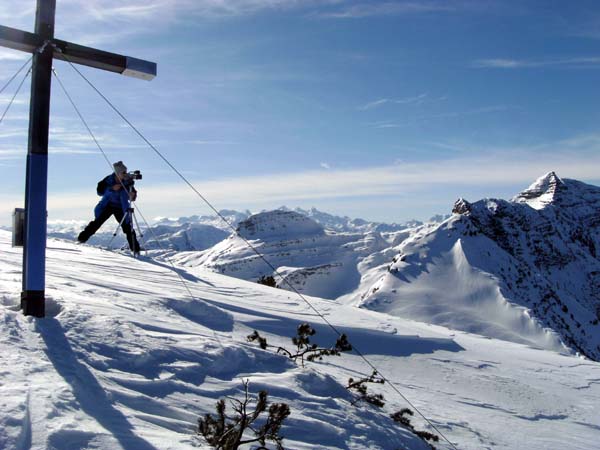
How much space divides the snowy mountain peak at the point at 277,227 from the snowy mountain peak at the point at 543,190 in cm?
7581

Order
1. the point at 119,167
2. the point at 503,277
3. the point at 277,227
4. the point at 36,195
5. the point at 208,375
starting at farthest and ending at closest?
1. the point at 277,227
2. the point at 503,277
3. the point at 119,167
4. the point at 36,195
5. the point at 208,375

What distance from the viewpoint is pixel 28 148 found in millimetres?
4984

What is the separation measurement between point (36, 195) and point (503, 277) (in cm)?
8497

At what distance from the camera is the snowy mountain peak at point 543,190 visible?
153125 mm

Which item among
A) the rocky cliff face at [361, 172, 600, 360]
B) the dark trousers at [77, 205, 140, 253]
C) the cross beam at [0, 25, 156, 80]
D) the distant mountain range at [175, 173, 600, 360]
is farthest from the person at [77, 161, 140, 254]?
the rocky cliff face at [361, 172, 600, 360]

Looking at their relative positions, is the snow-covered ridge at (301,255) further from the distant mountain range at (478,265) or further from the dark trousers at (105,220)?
the dark trousers at (105,220)

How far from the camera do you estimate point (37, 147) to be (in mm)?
4980

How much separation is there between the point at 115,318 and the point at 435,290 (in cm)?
7273

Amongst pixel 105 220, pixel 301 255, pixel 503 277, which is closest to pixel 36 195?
pixel 105 220

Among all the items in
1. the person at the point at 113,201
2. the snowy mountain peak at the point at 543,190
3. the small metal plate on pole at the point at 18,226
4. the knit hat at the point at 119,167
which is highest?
the snowy mountain peak at the point at 543,190

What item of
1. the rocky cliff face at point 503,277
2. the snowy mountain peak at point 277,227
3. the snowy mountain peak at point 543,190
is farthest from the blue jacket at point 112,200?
the snowy mountain peak at point 277,227

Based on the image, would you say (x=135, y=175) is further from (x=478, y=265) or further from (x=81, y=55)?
(x=478, y=265)

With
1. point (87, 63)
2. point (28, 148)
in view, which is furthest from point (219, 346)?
point (87, 63)

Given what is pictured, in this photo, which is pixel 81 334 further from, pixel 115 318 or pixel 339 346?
pixel 339 346
